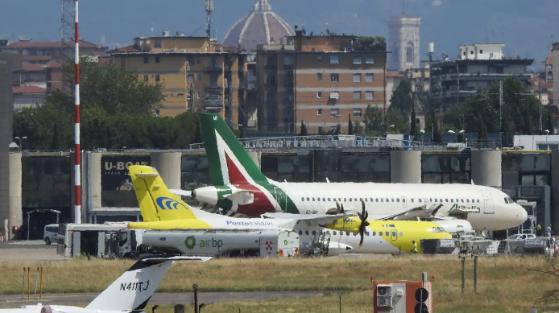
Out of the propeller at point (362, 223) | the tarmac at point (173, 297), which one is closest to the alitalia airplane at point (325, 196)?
the propeller at point (362, 223)

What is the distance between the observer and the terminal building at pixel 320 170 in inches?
5098

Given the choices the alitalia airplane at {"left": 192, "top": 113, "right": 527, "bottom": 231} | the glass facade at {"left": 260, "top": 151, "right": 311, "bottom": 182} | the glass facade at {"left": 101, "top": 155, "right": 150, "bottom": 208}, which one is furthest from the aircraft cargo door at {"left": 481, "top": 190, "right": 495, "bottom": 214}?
the glass facade at {"left": 101, "top": 155, "right": 150, "bottom": 208}

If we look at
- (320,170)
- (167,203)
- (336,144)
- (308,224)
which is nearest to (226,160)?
(167,203)

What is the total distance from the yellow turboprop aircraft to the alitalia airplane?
5.05 metres

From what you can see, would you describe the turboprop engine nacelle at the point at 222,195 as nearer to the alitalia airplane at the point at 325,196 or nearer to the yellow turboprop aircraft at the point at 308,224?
the alitalia airplane at the point at 325,196

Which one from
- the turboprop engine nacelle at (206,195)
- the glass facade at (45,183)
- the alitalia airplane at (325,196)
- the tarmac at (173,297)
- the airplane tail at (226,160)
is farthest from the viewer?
the glass facade at (45,183)

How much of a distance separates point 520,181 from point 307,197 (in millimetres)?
33298

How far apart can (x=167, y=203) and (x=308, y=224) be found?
7.77 m

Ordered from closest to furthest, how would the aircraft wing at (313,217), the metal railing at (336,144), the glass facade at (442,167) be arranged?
1. the aircraft wing at (313,217)
2. the glass facade at (442,167)
3. the metal railing at (336,144)

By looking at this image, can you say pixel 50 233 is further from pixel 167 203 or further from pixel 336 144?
pixel 167 203

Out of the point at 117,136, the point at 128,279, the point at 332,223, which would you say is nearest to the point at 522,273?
the point at 332,223

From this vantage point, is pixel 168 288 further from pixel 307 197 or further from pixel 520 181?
pixel 520 181

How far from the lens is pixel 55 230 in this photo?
404 feet

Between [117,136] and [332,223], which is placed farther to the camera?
[117,136]
